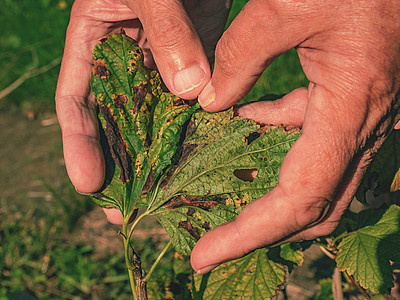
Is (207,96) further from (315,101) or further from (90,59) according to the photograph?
(90,59)

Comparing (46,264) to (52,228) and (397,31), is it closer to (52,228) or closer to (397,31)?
(52,228)

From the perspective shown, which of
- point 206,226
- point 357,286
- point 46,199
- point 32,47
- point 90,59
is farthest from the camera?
point 32,47

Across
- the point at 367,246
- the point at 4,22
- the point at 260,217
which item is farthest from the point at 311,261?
the point at 4,22

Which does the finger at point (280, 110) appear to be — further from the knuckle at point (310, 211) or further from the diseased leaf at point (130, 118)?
the knuckle at point (310, 211)

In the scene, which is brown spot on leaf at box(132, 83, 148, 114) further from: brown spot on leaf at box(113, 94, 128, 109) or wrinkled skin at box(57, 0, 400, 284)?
wrinkled skin at box(57, 0, 400, 284)

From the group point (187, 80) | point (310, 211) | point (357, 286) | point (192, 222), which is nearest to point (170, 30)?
point (187, 80)
